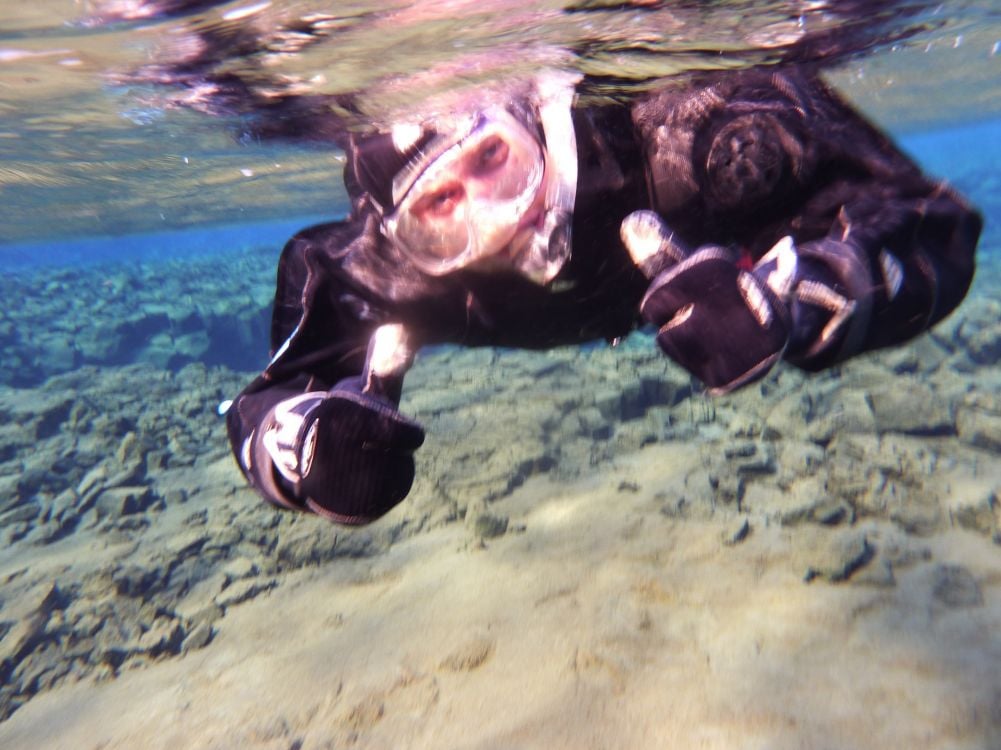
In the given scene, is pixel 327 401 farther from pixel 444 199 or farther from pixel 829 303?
pixel 829 303

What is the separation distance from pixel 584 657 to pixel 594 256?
108 inches

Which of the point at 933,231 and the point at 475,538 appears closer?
the point at 933,231

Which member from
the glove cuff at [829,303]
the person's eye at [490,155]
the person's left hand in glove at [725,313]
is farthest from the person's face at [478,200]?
the glove cuff at [829,303]

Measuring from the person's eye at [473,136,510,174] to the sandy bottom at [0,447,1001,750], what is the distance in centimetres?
297

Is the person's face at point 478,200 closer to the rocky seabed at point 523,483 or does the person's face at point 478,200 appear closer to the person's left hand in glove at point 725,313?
the person's left hand in glove at point 725,313

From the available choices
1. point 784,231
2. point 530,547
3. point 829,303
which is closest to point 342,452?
point 829,303

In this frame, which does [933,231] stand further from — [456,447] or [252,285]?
[252,285]

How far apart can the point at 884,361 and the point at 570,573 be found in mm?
6397

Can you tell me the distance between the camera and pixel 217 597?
561 cm

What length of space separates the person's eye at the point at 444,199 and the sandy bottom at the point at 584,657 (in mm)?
2846

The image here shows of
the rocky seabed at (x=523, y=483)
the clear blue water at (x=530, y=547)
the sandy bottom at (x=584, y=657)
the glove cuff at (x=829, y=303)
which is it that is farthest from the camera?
the rocky seabed at (x=523, y=483)

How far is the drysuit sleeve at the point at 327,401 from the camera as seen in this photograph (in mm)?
1665

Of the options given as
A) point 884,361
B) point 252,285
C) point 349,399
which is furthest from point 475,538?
point 252,285

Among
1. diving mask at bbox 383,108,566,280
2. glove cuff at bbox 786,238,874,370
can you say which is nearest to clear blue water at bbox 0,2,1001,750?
diving mask at bbox 383,108,566,280
